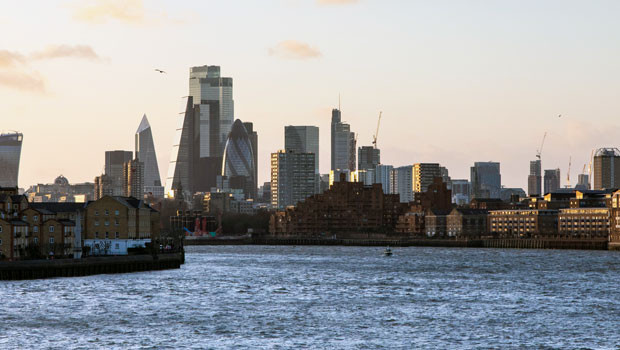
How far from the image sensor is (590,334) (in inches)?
3088

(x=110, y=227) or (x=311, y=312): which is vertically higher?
(x=110, y=227)

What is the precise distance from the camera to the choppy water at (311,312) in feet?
244

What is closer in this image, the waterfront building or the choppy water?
the choppy water

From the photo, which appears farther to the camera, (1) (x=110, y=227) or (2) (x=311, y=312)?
(1) (x=110, y=227)

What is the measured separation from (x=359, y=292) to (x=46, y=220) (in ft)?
183

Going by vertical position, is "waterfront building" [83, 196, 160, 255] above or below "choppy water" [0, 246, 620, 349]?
above

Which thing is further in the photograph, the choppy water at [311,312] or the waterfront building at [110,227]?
the waterfront building at [110,227]

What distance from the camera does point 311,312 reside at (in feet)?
304

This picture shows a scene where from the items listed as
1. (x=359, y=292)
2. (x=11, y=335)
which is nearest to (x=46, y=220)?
(x=359, y=292)

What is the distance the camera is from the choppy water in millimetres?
74375

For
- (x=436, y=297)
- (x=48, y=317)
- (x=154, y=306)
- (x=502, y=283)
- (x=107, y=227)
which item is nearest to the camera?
(x=48, y=317)

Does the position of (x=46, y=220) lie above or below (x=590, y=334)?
above

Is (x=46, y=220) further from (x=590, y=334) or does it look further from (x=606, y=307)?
(x=590, y=334)

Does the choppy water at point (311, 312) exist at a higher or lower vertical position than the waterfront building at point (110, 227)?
lower
